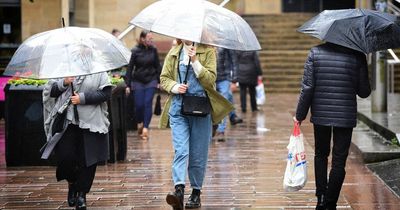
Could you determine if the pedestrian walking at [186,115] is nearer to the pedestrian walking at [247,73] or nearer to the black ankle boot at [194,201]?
the black ankle boot at [194,201]

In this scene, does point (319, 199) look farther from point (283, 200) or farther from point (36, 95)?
point (36, 95)

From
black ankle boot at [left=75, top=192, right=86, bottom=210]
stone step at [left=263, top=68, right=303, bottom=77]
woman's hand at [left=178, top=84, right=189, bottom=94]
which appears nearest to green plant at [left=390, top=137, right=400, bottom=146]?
woman's hand at [left=178, top=84, right=189, bottom=94]

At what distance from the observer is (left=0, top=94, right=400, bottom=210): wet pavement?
8.85 meters

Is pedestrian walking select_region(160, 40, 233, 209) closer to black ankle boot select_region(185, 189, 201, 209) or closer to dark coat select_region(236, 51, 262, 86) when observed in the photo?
black ankle boot select_region(185, 189, 201, 209)

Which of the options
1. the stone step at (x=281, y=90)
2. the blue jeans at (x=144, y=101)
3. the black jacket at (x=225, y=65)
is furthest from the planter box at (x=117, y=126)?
the stone step at (x=281, y=90)

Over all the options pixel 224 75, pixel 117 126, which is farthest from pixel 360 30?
pixel 224 75

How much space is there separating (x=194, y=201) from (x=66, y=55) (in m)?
1.96

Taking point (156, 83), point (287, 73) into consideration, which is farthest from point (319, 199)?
point (287, 73)

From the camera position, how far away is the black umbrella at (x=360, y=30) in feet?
26.0

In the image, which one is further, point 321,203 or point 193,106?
point 193,106

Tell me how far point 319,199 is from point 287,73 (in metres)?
18.5

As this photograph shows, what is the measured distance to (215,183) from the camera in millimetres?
10078

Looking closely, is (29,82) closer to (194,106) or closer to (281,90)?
(194,106)

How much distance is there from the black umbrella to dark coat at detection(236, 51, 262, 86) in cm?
1099
